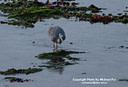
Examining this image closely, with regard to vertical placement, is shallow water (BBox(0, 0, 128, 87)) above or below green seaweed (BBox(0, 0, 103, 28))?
below

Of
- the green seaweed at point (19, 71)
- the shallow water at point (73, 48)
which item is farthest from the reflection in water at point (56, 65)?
the green seaweed at point (19, 71)

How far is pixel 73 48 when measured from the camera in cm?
2208

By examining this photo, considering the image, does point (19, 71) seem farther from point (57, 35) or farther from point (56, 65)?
point (57, 35)

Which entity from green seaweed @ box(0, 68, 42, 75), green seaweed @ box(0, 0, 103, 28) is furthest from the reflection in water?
green seaweed @ box(0, 0, 103, 28)

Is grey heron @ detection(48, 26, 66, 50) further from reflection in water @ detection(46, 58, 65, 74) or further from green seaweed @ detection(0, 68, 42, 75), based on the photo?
green seaweed @ detection(0, 68, 42, 75)

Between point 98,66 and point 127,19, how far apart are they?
1292 cm

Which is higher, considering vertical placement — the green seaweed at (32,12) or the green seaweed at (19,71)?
the green seaweed at (32,12)

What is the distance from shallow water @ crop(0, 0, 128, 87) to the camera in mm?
16781

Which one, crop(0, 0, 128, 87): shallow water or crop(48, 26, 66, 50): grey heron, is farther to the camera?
crop(48, 26, 66, 50): grey heron

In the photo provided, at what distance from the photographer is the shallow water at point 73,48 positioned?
16.8 meters

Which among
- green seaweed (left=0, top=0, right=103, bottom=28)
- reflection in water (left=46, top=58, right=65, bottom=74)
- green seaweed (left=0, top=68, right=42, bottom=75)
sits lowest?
reflection in water (left=46, top=58, right=65, bottom=74)

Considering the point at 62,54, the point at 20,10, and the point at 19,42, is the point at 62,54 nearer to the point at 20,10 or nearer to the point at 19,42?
the point at 19,42

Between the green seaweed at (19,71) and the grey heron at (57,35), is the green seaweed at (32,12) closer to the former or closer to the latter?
the grey heron at (57,35)

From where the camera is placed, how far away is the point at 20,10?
3381 centimetres
